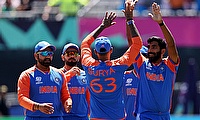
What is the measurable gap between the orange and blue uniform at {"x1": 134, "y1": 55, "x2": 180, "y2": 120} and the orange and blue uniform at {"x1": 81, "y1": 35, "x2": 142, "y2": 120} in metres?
0.47

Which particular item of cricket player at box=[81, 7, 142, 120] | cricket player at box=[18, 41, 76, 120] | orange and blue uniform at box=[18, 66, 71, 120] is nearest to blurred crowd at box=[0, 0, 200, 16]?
cricket player at box=[18, 41, 76, 120]

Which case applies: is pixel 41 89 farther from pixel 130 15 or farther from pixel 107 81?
pixel 130 15

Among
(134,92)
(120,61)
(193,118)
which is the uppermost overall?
(120,61)

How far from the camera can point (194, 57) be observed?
22094mm

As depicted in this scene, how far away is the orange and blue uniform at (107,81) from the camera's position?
10.9 m

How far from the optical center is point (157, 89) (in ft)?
37.3

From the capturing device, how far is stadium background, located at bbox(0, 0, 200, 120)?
21562 mm

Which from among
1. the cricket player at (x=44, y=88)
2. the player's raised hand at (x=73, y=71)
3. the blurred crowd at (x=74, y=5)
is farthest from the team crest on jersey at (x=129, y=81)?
the blurred crowd at (x=74, y=5)

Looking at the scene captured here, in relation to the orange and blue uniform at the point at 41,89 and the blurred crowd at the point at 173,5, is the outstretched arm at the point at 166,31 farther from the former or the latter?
the blurred crowd at the point at 173,5

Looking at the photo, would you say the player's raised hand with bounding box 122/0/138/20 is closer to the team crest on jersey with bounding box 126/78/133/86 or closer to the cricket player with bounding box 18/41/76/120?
the cricket player with bounding box 18/41/76/120

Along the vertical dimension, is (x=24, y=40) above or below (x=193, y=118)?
above

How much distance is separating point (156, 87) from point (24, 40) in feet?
35.3

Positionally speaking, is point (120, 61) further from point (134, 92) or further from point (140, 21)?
point (140, 21)

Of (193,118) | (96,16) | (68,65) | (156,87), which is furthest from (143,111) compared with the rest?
(96,16)
